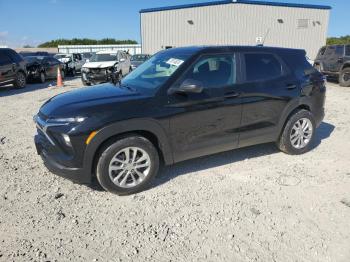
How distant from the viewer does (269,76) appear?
461cm

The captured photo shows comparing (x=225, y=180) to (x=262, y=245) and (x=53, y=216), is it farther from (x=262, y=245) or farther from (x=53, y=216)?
(x=53, y=216)

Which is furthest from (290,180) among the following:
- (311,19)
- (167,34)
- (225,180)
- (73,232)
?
(311,19)

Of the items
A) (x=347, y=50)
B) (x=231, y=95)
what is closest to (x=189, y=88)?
(x=231, y=95)

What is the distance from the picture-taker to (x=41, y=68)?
52.1ft

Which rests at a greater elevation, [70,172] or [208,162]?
[70,172]

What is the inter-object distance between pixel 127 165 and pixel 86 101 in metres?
0.89

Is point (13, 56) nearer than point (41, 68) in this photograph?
Yes

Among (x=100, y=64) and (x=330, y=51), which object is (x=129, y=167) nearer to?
(x=100, y=64)

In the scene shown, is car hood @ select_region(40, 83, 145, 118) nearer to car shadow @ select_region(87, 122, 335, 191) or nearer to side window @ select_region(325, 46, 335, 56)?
car shadow @ select_region(87, 122, 335, 191)

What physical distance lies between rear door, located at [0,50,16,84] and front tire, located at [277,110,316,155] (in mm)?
11316

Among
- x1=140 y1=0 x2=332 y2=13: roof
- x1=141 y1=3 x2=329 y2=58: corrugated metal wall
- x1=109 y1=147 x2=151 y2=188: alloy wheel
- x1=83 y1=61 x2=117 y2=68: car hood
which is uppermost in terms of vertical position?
x1=140 y1=0 x2=332 y2=13: roof

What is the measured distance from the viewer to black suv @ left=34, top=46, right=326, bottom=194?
346cm

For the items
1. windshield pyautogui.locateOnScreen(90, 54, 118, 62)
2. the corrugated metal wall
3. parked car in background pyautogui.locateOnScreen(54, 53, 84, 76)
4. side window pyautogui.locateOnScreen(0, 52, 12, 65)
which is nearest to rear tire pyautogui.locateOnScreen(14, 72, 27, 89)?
side window pyautogui.locateOnScreen(0, 52, 12, 65)

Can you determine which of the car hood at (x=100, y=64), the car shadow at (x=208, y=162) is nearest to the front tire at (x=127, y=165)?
the car shadow at (x=208, y=162)
